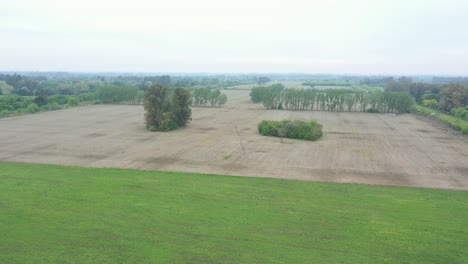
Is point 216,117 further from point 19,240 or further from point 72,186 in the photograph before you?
point 19,240

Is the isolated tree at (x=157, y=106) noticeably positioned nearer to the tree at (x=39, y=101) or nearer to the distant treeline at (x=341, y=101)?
the distant treeline at (x=341, y=101)

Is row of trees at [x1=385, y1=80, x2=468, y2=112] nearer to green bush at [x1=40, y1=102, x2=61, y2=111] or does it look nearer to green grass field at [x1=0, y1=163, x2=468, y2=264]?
green grass field at [x1=0, y1=163, x2=468, y2=264]

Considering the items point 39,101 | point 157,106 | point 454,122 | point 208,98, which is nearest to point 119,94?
point 39,101

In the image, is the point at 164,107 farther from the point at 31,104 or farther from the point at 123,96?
the point at 123,96

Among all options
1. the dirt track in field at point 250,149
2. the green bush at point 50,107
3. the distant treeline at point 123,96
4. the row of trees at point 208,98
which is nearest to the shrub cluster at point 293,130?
the dirt track in field at point 250,149

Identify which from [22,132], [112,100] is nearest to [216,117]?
[22,132]
